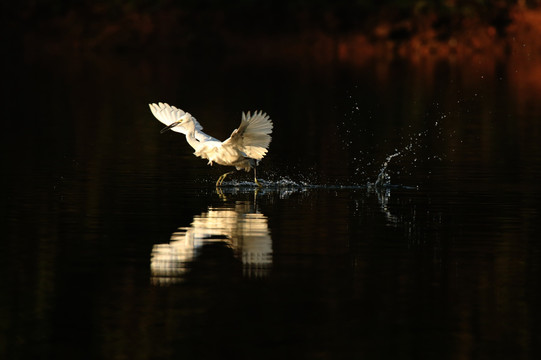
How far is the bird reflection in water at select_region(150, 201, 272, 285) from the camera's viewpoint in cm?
1194

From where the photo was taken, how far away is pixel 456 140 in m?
25.5

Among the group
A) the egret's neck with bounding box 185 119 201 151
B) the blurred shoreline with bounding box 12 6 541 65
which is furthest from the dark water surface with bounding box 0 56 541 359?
the blurred shoreline with bounding box 12 6 541 65

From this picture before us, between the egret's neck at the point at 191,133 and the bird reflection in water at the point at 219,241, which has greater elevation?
the egret's neck at the point at 191,133

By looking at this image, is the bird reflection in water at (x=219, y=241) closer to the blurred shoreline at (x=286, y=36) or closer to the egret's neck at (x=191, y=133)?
the egret's neck at (x=191, y=133)

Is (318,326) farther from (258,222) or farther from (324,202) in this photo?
(324,202)

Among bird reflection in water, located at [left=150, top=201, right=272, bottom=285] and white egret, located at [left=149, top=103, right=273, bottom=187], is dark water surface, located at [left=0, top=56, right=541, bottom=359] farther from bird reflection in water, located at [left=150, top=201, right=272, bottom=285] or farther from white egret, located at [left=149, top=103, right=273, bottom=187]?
white egret, located at [left=149, top=103, right=273, bottom=187]

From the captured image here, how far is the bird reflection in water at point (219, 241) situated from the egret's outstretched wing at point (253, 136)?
1.72 m

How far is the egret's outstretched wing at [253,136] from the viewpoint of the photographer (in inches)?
710

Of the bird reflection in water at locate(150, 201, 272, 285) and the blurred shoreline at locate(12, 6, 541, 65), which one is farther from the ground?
the blurred shoreline at locate(12, 6, 541, 65)

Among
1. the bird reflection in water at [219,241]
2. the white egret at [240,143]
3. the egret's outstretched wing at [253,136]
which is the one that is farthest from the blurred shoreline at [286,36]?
the bird reflection in water at [219,241]

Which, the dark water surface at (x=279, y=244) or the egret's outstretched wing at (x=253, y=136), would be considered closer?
the dark water surface at (x=279, y=244)

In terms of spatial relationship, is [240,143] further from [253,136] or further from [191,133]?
[191,133]

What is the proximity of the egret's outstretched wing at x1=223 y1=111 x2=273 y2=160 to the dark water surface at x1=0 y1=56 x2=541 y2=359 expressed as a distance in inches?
22.0

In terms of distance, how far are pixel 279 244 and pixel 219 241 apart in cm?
64
